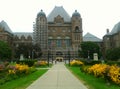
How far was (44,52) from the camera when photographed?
136875mm

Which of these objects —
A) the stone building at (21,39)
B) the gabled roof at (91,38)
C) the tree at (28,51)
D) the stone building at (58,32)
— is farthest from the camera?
the gabled roof at (91,38)

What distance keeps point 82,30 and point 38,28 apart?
18668 mm

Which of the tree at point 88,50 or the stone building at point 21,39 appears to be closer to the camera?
the tree at point 88,50

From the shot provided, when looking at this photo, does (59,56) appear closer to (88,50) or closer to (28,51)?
(88,50)

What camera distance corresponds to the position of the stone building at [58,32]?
137m

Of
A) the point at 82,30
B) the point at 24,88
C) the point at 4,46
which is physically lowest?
the point at 24,88

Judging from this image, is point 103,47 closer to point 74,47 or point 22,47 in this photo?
point 74,47

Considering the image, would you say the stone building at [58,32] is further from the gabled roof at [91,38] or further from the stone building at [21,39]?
the gabled roof at [91,38]

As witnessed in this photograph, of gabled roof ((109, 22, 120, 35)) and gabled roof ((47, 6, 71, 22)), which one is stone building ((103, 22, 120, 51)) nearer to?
gabled roof ((109, 22, 120, 35))

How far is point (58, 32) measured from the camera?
470ft

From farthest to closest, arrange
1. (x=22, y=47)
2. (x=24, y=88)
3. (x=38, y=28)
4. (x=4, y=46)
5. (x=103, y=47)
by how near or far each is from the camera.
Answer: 1. (x=103, y=47)
2. (x=38, y=28)
3. (x=22, y=47)
4. (x=4, y=46)
5. (x=24, y=88)

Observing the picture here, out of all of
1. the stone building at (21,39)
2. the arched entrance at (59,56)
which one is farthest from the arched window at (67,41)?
the stone building at (21,39)

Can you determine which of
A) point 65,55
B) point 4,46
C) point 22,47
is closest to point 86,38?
point 65,55

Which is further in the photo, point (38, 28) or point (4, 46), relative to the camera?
point (38, 28)
